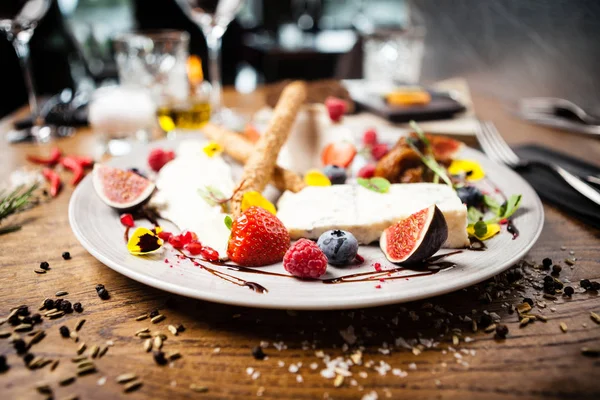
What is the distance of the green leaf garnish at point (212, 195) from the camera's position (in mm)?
1389

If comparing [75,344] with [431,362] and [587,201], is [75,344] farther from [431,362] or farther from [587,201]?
[587,201]

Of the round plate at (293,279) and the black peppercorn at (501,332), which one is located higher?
the round plate at (293,279)

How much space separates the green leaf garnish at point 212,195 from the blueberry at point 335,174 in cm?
40

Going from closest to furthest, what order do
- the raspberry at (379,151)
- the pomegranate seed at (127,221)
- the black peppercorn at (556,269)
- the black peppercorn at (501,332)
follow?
1. the black peppercorn at (501,332)
2. the black peppercorn at (556,269)
3. the pomegranate seed at (127,221)
4. the raspberry at (379,151)

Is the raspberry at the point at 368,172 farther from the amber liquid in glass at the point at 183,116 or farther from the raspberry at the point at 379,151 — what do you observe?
the amber liquid in glass at the point at 183,116

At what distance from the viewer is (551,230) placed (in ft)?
4.63

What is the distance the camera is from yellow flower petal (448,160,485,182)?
64.8 inches

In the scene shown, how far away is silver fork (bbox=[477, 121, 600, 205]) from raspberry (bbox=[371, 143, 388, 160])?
445mm

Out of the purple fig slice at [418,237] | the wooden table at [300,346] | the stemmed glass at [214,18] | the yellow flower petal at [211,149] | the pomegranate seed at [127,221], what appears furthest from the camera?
the stemmed glass at [214,18]

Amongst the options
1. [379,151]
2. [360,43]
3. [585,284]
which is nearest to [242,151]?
[379,151]

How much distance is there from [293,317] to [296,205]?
1.42ft

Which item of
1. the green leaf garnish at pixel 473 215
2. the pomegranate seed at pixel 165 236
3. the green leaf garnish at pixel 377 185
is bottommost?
the green leaf garnish at pixel 473 215

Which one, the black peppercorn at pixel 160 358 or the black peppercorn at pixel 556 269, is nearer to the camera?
the black peppercorn at pixel 160 358

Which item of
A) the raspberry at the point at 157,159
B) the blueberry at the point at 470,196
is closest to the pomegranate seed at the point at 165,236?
the raspberry at the point at 157,159
